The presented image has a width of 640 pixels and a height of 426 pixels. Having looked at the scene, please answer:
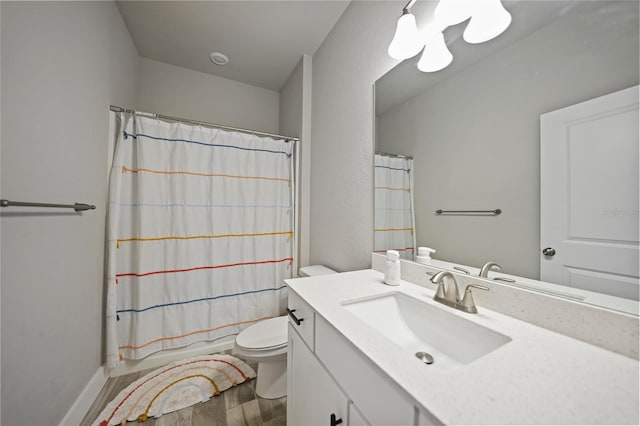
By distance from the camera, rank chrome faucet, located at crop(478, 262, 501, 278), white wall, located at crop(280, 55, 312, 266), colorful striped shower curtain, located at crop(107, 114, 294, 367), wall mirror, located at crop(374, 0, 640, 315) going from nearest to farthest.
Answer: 1. wall mirror, located at crop(374, 0, 640, 315)
2. chrome faucet, located at crop(478, 262, 501, 278)
3. colorful striped shower curtain, located at crop(107, 114, 294, 367)
4. white wall, located at crop(280, 55, 312, 266)

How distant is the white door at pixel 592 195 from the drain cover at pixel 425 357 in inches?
16.5

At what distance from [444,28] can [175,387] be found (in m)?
2.41

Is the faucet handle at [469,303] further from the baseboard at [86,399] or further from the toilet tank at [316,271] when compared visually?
the baseboard at [86,399]

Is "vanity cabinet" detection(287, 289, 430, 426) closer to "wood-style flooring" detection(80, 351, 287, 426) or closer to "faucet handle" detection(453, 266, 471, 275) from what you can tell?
"wood-style flooring" detection(80, 351, 287, 426)

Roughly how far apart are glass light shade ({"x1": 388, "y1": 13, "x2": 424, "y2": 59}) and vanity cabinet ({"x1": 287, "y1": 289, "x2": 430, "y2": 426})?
1.20 metres

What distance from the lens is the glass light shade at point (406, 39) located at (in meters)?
1.04

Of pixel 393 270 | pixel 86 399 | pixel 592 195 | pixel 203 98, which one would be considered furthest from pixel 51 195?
pixel 592 195

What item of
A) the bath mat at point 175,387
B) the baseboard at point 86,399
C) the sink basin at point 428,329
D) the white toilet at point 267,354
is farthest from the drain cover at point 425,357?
the baseboard at point 86,399

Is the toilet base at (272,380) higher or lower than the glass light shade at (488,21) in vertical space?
lower

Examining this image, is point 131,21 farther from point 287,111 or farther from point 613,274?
point 613,274

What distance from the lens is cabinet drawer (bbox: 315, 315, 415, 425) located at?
46 centimetres

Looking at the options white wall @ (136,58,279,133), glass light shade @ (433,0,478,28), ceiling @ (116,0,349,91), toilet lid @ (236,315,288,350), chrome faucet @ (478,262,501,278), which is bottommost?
toilet lid @ (236,315,288,350)

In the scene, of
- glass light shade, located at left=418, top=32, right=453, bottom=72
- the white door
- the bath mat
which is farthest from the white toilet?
glass light shade, located at left=418, top=32, right=453, bottom=72

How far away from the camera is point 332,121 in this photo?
1.75 metres
